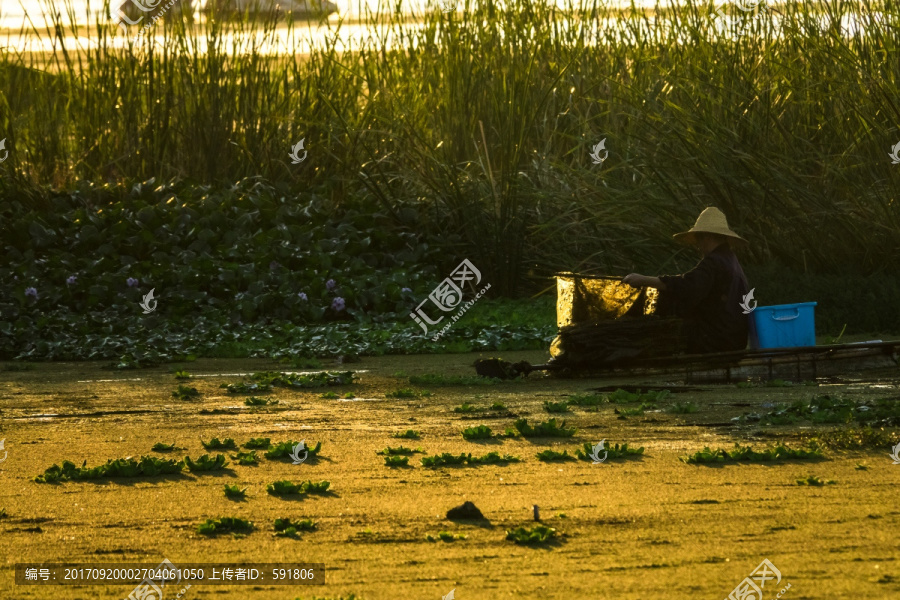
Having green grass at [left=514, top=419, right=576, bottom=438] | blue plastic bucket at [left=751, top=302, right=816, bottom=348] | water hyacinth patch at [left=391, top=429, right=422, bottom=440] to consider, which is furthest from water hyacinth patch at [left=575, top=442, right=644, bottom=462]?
blue plastic bucket at [left=751, top=302, right=816, bottom=348]

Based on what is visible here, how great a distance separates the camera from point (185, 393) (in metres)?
8.14

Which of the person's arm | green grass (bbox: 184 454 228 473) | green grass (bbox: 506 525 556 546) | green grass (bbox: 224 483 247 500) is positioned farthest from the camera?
the person's arm

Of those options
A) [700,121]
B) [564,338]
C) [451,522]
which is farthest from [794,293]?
[451,522]

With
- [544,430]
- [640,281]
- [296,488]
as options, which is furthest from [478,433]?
[640,281]

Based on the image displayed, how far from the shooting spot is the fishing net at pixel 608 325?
8336 mm

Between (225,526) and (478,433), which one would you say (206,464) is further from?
(478,433)

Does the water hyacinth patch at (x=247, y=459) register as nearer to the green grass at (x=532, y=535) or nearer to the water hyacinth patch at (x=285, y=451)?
the water hyacinth patch at (x=285, y=451)

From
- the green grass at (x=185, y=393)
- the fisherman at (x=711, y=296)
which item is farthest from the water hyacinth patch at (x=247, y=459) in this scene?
the fisherman at (x=711, y=296)

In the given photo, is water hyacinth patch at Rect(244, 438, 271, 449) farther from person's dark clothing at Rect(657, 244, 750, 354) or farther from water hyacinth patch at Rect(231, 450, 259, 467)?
person's dark clothing at Rect(657, 244, 750, 354)

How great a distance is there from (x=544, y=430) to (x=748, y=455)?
1.14m

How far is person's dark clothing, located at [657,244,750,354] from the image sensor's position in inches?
332

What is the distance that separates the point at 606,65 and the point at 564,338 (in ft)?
23.1

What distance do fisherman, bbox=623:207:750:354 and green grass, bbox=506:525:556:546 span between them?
414 cm

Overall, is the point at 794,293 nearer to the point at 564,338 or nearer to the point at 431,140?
the point at 564,338
